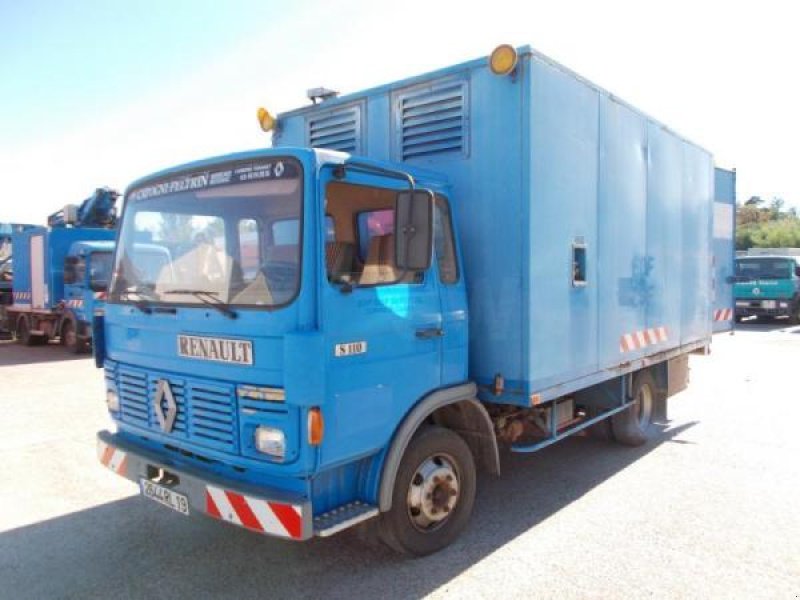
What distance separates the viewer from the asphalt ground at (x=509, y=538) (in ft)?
11.3

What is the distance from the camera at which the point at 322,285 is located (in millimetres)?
3062

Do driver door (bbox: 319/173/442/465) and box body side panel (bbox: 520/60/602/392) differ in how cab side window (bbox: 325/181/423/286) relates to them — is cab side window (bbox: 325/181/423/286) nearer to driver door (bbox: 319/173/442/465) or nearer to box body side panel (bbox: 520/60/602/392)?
driver door (bbox: 319/173/442/465)

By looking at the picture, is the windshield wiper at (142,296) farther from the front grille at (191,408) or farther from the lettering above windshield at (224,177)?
the lettering above windshield at (224,177)

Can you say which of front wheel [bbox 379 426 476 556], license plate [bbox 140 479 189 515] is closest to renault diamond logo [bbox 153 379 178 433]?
license plate [bbox 140 479 189 515]

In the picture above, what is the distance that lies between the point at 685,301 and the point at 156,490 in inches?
220

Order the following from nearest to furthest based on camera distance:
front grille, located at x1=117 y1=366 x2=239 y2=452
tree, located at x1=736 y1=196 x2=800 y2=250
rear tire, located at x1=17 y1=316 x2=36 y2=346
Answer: front grille, located at x1=117 y1=366 x2=239 y2=452 → rear tire, located at x1=17 y1=316 x2=36 y2=346 → tree, located at x1=736 y1=196 x2=800 y2=250

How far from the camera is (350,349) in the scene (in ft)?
10.4

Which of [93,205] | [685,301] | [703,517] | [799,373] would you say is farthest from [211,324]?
[93,205]

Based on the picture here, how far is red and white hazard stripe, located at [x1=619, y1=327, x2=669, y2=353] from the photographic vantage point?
534cm

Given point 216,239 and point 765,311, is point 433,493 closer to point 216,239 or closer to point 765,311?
point 216,239

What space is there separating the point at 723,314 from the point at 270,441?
23.9 feet

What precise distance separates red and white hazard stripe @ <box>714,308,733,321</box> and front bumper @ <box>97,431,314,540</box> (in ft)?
22.9

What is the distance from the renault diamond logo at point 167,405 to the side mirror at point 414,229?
150 centimetres

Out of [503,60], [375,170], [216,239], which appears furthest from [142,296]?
[503,60]
